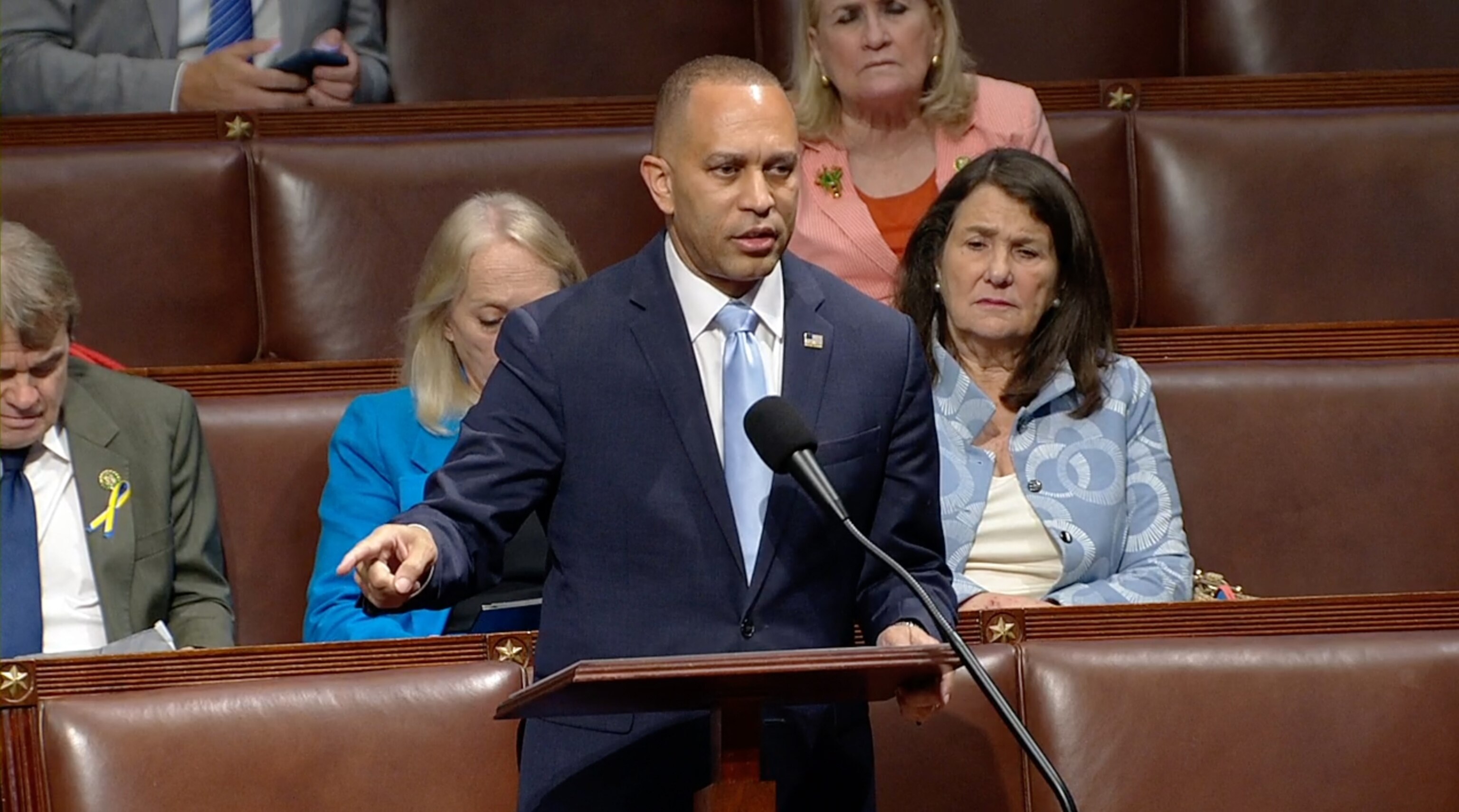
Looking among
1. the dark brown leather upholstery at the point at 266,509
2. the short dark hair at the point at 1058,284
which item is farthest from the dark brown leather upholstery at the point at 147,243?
the short dark hair at the point at 1058,284

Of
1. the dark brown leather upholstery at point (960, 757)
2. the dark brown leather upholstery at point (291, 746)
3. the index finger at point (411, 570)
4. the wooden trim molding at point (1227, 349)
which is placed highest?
the index finger at point (411, 570)

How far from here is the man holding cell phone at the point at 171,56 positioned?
1998mm

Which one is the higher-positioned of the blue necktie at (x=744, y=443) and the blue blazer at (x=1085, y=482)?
the blue necktie at (x=744, y=443)

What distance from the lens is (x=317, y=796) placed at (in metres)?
1.16

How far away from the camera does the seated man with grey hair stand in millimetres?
1458

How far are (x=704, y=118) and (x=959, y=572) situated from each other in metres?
0.50

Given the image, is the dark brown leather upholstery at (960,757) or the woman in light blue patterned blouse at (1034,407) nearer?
the dark brown leather upholstery at (960,757)

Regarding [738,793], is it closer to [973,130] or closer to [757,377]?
[757,377]

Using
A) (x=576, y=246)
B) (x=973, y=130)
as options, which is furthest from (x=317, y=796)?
(x=973, y=130)

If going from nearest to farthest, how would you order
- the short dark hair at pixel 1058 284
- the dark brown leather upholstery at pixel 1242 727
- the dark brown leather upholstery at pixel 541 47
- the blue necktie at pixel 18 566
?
1. the dark brown leather upholstery at pixel 1242 727
2. the blue necktie at pixel 18 566
3. the short dark hair at pixel 1058 284
4. the dark brown leather upholstery at pixel 541 47

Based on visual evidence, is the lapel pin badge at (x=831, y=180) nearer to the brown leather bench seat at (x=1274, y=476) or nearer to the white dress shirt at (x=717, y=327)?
the brown leather bench seat at (x=1274, y=476)

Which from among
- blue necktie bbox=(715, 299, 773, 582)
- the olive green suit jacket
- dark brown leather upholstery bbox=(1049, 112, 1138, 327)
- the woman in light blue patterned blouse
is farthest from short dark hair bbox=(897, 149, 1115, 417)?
the olive green suit jacket

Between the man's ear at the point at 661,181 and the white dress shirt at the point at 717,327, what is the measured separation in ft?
0.14

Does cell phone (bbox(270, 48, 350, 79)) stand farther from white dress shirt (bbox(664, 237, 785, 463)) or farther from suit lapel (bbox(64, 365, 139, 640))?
white dress shirt (bbox(664, 237, 785, 463))
